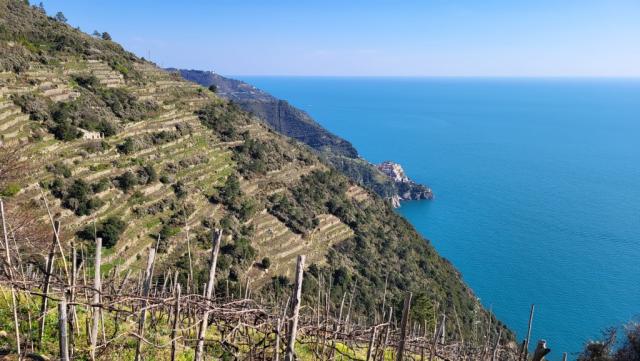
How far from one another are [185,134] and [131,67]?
12729mm

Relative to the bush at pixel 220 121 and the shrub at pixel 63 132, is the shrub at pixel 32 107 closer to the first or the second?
the shrub at pixel 63 132

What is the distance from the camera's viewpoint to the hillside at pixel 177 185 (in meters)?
23.9

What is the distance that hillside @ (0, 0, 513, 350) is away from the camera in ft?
78.3

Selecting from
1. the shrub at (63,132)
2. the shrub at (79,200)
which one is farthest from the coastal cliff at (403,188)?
the shrub at (79,200)

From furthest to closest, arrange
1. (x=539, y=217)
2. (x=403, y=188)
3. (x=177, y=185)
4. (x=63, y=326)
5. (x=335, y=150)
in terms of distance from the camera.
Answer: (x=335, y=150) < (x=403, y=188) < (x=539, y=217) < (x=177, y=185) < (x=63, y=326)

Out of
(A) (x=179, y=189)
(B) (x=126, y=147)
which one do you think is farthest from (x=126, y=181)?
(B) (x=126, y=147)

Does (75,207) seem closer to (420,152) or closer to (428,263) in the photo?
(428,263)

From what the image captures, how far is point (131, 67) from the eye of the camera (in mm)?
43281

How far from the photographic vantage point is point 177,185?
29891mm

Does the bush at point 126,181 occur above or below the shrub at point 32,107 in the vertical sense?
below

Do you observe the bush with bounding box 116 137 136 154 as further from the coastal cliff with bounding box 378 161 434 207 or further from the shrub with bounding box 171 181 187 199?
the coastal cliff with bounding box 378 161 434 207

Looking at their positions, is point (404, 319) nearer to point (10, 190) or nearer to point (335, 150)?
point (10, 190)

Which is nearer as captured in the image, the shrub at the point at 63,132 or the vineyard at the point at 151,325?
the vineyard at the point at 151,325

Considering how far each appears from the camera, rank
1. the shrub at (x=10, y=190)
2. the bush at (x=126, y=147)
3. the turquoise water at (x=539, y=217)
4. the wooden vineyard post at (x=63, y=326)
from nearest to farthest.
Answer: the wooden vineyard post at (x=63, y=326) → the shrub at (x=10, y=190) → the bush at (x=126, y=147) → the turquoise water at (x=539, y=217)
